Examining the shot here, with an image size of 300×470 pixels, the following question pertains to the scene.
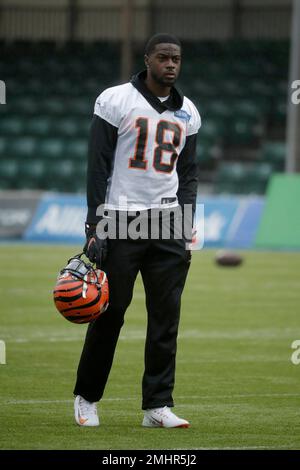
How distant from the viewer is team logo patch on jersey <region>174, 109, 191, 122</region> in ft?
24.1

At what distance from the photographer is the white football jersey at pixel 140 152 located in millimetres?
7184

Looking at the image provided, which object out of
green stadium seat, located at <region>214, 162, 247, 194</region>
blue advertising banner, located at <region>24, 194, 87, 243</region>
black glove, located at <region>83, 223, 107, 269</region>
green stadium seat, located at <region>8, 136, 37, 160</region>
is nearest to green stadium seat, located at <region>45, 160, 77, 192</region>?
green stadium seat, located at <region>8, 136, 37, 160</region>

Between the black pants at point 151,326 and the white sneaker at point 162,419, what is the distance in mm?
37

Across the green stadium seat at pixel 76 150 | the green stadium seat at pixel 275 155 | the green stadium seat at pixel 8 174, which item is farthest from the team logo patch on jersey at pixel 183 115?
the green stadium seat at pixel 76 150

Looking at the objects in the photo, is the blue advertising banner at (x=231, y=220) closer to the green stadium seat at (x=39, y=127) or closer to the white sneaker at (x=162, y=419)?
the green stadium seat at (x=39, y=127)

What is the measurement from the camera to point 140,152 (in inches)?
284

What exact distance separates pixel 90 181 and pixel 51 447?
1539 mm

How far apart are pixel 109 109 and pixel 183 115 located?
1.63 feet

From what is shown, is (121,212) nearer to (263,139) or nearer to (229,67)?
(263,139)

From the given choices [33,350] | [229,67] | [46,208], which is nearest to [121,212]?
[33,350]

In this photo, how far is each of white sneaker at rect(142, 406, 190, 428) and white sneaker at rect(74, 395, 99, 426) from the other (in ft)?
0.98

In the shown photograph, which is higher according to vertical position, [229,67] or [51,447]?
[229,67]

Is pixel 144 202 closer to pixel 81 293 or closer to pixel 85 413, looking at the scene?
pixel 81 293

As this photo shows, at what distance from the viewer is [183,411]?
789 cm
